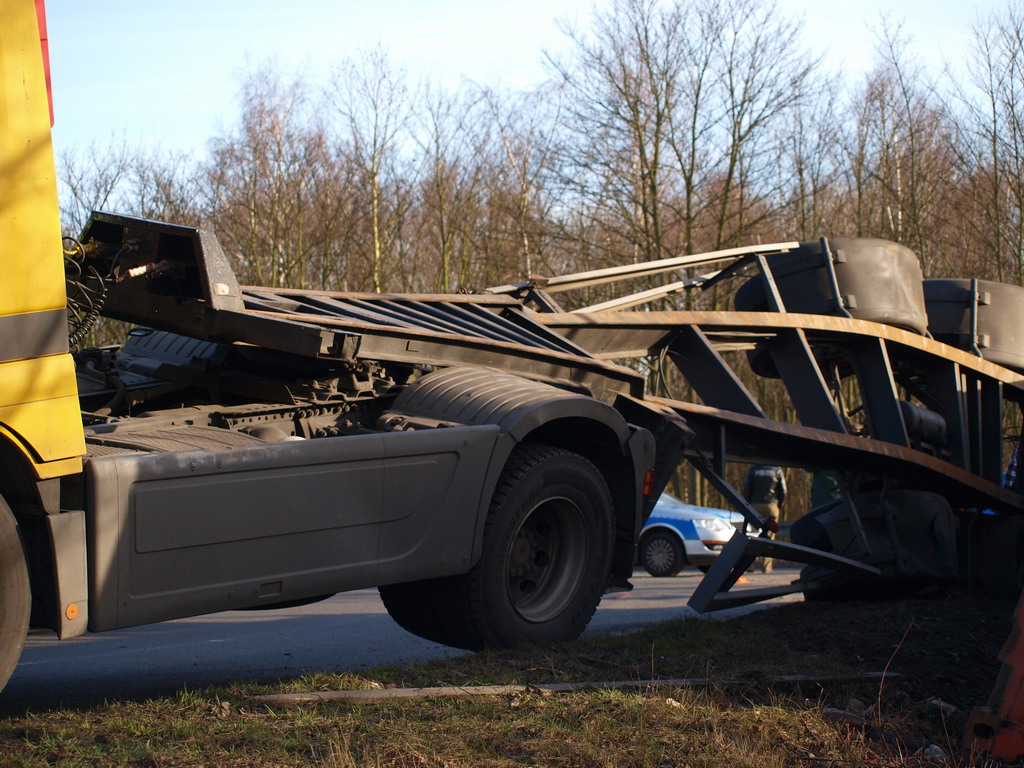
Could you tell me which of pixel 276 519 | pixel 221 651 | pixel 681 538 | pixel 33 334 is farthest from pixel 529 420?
pixel 681 538

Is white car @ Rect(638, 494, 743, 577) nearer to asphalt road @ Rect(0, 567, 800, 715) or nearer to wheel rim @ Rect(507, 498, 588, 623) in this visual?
asphalt road @ Rect(0, 567, 800, 715)

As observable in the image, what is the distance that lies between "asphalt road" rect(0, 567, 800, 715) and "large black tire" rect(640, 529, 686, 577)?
201 inches

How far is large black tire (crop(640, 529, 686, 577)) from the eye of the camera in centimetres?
1514

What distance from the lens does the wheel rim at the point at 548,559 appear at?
6000mm

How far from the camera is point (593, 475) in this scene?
6102mm

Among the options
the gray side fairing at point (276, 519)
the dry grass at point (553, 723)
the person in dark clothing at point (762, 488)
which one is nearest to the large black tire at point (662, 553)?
the person in dark clothing at point (762, 488)

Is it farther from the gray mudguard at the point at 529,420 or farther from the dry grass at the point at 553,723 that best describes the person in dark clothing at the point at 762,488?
the dry grass at the point at 553,723

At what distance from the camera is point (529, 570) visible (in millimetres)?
6074

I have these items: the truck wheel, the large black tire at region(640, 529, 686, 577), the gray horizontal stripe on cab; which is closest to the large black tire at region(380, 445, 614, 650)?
the truck wheel

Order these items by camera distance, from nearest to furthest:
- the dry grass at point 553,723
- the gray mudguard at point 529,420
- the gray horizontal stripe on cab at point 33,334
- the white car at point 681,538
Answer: the dry grass at point 553,723 → the gray horizontal stripe on cab at point 33,334 → the gray mudguard at point 529,420 → the white car at point 681,538

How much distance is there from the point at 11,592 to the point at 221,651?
3272 mm

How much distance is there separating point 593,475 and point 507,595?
32.7 inches

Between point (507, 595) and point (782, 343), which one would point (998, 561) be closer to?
point (782, 343)

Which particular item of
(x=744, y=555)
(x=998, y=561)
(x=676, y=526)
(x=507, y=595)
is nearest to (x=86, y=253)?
(x=507, y=595)
